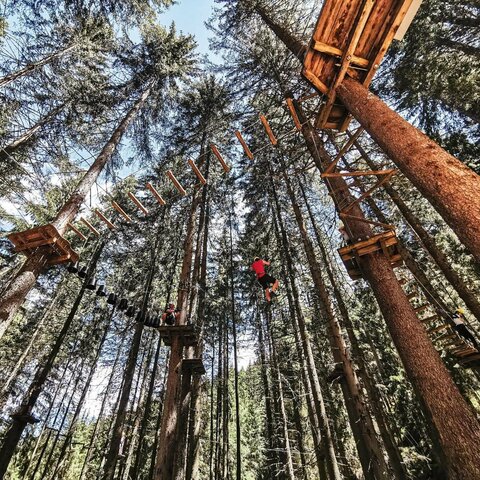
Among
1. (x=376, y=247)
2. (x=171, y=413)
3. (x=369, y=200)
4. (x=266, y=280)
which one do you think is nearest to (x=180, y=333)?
(x=171, y=413)

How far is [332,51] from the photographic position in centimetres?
438

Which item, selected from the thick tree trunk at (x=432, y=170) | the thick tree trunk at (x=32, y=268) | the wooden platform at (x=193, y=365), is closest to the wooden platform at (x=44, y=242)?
the thick tree trunk at (x=32, y=268)

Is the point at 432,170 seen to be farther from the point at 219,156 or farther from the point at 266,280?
the point at 266,280

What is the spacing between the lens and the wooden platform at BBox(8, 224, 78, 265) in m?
6.53

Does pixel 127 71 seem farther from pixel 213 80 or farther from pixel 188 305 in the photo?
pixel 188 305

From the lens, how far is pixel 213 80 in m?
15.7

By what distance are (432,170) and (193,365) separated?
7.05m

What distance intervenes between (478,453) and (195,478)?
32.6 feet

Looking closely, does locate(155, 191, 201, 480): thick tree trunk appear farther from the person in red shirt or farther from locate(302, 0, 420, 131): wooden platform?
locate(302, 0, 420, 131): wooden platform

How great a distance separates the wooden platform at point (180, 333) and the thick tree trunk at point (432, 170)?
585cm

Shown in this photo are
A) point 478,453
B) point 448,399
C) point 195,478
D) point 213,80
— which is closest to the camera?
point 478,453

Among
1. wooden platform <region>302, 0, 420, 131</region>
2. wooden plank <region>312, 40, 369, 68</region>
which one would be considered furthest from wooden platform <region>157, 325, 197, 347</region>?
wooden plank <region>312, 40, 369, 68</region>

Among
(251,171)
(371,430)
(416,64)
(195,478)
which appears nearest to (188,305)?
(371,430)

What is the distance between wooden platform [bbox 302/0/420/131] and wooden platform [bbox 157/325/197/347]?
19.6ft
